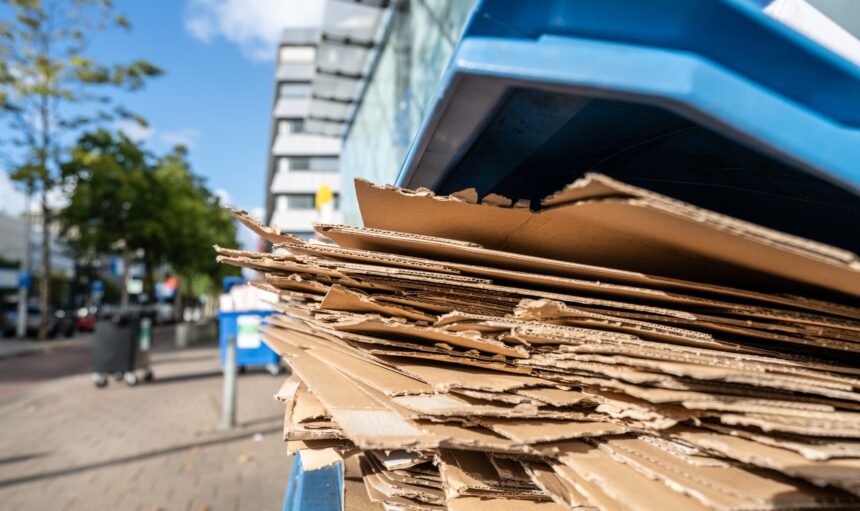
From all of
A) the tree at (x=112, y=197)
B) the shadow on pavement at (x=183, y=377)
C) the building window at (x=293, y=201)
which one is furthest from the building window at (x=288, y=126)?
the shadow on pavement at (x=183, y=377)

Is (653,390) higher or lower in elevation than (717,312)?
lower

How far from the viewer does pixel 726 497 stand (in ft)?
2.42

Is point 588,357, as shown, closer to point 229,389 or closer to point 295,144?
point 229,389

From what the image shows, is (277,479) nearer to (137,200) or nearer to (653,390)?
(653,390)

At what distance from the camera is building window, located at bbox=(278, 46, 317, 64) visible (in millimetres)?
39312

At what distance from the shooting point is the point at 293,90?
133 ft

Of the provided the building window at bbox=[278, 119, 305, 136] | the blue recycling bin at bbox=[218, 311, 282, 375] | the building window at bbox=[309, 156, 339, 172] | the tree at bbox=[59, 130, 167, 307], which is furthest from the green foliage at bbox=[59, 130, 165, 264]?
the building window at bbox=[278, 119, 305, 136]

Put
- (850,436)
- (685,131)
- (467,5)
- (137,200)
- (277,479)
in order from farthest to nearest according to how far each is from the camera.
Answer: (137,200), (277,479), (467,5), (685,131), (850,436)

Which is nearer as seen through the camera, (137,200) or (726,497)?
(726,497)

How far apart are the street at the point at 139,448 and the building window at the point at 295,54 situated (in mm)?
34246

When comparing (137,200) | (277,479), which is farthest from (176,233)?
(277,479)

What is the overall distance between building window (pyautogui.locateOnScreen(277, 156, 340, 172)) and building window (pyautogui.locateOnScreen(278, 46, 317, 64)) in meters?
7.65

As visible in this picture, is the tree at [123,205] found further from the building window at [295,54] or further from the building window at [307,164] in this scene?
the building window at [295,54]

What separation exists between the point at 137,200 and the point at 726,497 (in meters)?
24.0
